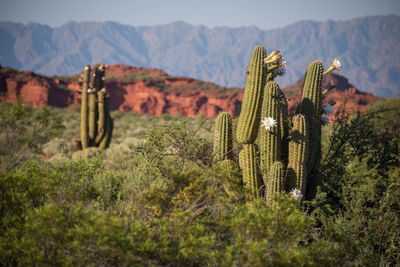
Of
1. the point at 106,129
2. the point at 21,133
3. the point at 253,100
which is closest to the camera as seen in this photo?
the point at 253,100

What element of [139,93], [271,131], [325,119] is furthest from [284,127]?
[139,93]

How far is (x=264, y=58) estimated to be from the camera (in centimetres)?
584

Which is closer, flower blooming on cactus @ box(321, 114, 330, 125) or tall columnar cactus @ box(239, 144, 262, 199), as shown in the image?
tall columnar cactus @ box(239, 144, 262, 199)

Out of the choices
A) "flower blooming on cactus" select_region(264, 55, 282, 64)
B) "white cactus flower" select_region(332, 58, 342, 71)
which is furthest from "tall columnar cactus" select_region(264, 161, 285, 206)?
"white cactus flower" select_region(332, 58, 342, 71)

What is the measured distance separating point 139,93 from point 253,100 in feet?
144

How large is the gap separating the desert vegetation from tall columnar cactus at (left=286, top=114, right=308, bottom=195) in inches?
0.9

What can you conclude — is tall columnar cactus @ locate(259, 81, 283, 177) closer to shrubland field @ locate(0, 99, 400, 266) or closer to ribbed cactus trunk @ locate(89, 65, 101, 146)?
shrubland field @ locate(0, 99, 400, 266)

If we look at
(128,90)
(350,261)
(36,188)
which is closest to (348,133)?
(350,261)

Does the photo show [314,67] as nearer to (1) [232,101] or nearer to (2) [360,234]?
(2) [360,234]

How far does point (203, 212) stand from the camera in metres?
4.59

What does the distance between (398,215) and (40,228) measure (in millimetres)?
5417

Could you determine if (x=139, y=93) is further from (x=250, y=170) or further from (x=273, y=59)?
(x=250, y=170)

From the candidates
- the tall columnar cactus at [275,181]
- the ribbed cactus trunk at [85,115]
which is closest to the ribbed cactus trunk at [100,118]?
the ribbed cactus trunk at [85,115]

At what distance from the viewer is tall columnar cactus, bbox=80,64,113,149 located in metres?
14.2
